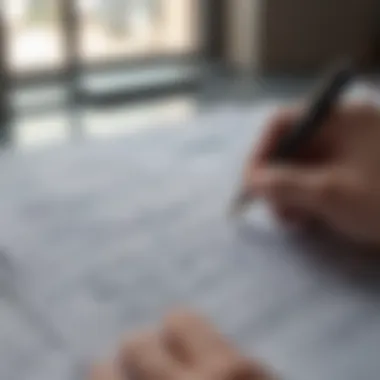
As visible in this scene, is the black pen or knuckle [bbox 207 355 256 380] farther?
the black pen

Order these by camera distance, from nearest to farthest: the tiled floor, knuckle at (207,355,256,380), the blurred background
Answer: knuckle at (207,355,256,380) < the tiled floor < the blurred background

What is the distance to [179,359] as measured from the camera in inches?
18.2

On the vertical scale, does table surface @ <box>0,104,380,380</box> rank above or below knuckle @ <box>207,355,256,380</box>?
below

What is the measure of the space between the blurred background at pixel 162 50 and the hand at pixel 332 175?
0.93 metres

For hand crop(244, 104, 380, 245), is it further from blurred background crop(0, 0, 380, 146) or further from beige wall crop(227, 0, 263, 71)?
beige wall crop(227, 0, 263, 71)

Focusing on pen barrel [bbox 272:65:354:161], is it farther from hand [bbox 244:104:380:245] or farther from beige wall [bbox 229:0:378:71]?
beige wall [bbox 229:0:378:71]

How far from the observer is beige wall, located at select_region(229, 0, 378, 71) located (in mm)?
1804

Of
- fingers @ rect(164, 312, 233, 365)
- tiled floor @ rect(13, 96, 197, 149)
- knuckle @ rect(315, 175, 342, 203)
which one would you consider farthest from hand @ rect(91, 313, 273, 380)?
tiled floor @ rect(13, 96, 197, 149)

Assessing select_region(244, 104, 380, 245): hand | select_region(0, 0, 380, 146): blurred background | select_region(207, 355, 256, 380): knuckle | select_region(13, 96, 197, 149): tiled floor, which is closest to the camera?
select_region(207, 355, 256, 380): knuckle

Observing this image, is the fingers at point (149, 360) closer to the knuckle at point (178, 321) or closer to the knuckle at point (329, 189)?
the knuckle at point (178, 321)

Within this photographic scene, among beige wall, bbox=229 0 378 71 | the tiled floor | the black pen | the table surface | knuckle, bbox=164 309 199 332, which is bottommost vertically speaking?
the tiled floor

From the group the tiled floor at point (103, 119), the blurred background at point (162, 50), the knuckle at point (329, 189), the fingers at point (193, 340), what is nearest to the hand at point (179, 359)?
the fingers at point (193, 340)

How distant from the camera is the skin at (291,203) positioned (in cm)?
46

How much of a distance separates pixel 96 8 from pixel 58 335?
4.61 feet
